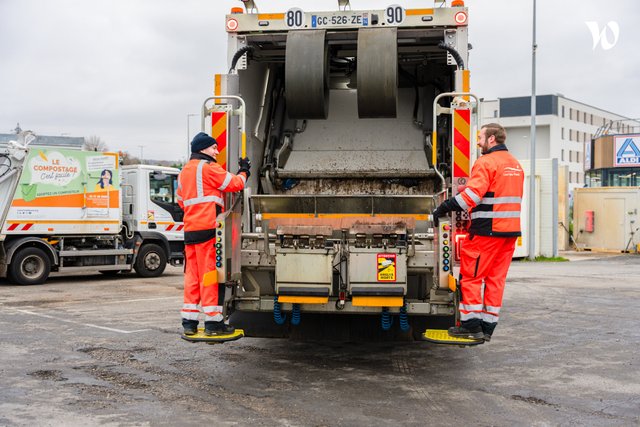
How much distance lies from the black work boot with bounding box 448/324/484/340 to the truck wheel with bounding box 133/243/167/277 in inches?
437

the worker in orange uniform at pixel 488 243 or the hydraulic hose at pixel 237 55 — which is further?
the hydraulic hose at pixel 237 55

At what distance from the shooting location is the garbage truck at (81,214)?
13711 mm

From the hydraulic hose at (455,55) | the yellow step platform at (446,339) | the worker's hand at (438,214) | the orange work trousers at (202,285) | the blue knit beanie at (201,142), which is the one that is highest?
the hydraulic hose at (455,55)

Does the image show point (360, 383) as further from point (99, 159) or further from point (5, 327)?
point (99, 159)

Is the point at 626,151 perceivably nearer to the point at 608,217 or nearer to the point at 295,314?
the point at 608,217

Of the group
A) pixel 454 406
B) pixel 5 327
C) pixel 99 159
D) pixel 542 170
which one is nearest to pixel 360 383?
pixel 454 406

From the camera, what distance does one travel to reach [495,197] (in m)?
5.60

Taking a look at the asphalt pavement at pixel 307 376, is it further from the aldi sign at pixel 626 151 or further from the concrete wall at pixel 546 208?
the aldi sign at pixel 626 151

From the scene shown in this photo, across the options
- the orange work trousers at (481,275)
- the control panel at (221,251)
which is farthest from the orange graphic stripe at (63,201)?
the orange work trousers at (481,275)

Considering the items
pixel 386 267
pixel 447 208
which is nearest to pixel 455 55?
pixel 447 208

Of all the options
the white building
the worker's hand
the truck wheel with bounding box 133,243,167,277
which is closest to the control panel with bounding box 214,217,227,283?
the worker's hand

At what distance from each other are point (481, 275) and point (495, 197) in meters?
0.61

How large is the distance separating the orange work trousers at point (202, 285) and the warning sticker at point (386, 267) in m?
1.28

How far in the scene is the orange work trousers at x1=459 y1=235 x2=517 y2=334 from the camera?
5.58 meters
